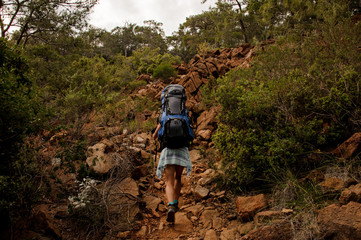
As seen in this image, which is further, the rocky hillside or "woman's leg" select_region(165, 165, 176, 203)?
"woman's leg" select_region(165, 165, 176, 203)

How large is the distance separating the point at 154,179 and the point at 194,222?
5.21ft

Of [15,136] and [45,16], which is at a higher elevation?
Answer: [45,16]

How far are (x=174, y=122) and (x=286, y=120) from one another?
180cm

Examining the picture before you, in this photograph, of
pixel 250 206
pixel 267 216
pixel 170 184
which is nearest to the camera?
pixel 267 216

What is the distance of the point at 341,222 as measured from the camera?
1.96m

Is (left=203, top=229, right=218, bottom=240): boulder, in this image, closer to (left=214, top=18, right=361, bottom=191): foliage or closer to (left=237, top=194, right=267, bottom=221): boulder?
(left=237, top=194, right=267, bottom=221): boulder

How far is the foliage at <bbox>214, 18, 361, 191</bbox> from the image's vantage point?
3.14 metres

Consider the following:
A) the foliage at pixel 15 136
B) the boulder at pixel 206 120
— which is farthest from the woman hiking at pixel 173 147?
the boulder at pixel 206 120

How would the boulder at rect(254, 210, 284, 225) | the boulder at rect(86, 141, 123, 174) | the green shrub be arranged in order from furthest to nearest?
the green shrub < the boulder at rect(86, 141, 123, 174) < the boulder at rect(254, 210, 284, 225)

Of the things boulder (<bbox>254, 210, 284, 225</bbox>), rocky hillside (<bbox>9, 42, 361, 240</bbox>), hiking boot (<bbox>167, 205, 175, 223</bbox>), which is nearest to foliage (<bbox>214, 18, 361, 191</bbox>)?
rocky hillside (<bbox>9, 42, 361, 240</bbox>)

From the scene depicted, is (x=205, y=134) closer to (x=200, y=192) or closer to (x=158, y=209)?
(x=200, y=192)

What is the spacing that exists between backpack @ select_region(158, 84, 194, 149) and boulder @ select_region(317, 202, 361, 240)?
181 centimetres

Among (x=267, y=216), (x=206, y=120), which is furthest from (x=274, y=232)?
(x=206, y=120)

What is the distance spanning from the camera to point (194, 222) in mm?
3096
